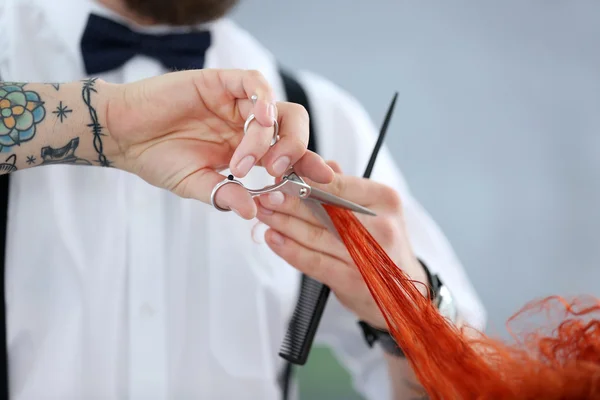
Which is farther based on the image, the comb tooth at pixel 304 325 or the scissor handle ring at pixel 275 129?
the comb tooth at pixel 304 325

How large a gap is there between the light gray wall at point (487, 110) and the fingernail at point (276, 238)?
4.23 ft

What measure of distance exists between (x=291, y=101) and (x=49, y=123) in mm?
539

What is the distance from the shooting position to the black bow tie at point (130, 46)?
1010 mm

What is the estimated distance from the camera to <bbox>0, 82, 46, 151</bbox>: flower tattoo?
2.44 feet

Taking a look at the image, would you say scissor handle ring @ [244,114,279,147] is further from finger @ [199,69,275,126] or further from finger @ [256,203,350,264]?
finger @ [256,203,350,264]

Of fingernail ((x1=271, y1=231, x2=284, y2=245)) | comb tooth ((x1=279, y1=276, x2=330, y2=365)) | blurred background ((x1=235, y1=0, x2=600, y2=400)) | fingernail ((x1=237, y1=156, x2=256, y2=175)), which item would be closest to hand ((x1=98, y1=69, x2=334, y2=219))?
fingernail ((x1=237, y1=156, x2=256, y2=175))

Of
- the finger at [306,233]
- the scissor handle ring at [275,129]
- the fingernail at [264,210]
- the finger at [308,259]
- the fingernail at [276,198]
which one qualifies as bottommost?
the finger at [308,259]

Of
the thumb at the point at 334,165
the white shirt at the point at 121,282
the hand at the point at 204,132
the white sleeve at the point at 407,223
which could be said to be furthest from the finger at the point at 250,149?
the white sleeve at the point at 407,223

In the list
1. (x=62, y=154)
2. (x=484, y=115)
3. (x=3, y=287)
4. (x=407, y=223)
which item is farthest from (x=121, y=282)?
(x=484, y=115)

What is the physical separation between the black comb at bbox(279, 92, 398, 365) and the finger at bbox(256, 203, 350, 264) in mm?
82

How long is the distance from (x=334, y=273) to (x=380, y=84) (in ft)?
4.46

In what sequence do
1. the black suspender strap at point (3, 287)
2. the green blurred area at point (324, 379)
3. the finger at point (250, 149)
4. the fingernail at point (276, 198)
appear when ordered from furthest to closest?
the green blurred area at point (324, 379)
the black suspender strap at point (3, 287)
the fingernail at point (276, 198)
the finger at point (250, 149)

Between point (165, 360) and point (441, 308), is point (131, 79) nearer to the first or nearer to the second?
point (165, 360)

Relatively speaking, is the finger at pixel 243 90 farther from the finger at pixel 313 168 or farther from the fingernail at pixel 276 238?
the fingernail at pixel 276 238
